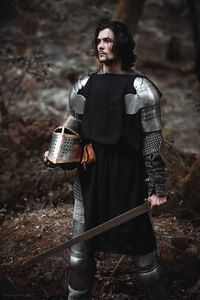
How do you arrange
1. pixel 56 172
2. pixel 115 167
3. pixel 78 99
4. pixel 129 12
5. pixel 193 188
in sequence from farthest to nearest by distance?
pixel 129 12, pixel 56 172, pixel 193 188, pixel 78 99, pixel 115 167

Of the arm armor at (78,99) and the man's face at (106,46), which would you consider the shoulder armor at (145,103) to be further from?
the arm armor at (78,99)

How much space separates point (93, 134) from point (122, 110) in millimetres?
281

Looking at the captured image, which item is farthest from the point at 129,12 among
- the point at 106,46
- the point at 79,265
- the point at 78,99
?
the point at 79,265

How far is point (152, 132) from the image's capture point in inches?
85.7

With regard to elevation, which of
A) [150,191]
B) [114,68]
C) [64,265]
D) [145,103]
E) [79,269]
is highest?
[114,68]

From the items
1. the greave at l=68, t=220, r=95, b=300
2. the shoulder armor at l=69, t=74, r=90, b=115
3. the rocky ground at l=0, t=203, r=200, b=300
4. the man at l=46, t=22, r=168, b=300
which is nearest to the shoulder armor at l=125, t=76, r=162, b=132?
the man at l=46, t=22, r=168, b=300

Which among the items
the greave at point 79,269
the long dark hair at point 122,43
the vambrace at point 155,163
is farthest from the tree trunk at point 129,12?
the greave at point 79,269

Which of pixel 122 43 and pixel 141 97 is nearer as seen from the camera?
pixel 141 97

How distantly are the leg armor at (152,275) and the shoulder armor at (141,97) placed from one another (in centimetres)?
108

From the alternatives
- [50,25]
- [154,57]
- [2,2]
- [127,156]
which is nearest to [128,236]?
[127,156]

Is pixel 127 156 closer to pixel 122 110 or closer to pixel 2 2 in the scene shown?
pixel 122 110

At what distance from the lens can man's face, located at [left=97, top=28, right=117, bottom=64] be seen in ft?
7.34

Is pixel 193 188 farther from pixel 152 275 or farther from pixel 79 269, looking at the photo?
pixel 79 269

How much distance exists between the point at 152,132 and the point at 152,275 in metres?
1.04
